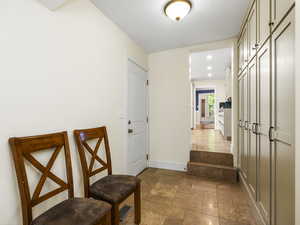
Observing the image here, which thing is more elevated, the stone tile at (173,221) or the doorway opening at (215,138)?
the doorway opening at (215,138)

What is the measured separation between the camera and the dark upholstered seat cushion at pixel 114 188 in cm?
134

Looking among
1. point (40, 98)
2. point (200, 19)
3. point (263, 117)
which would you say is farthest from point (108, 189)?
point (200, 19)

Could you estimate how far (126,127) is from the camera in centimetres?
243

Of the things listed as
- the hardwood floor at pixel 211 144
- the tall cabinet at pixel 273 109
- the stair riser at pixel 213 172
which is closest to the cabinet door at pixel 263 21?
the tall cabinet at pixel 273 109

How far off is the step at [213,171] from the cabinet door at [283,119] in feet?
4.95

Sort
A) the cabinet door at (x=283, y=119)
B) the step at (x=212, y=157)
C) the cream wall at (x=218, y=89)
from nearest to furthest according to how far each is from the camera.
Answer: the cabinet door at (x=283, y=119), the step at (x=212, y=157), the cream wall at (x=218, y=89)

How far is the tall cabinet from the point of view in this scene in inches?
37.9

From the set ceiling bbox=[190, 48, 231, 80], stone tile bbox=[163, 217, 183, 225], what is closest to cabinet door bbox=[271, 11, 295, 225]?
stone tile bbox=[163, 217, 183, 225]

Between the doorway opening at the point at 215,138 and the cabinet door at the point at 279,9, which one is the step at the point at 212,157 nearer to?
the doorway opening at the point at 215,138

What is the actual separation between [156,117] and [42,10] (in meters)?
2.52

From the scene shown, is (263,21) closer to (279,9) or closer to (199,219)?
(279,9)

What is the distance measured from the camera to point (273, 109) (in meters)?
1.20


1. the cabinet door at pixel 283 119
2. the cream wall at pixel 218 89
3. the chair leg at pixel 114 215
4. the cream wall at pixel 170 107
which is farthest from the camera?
the cream wall at pixel 218 89

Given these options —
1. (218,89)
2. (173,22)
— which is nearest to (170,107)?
(173,22)
